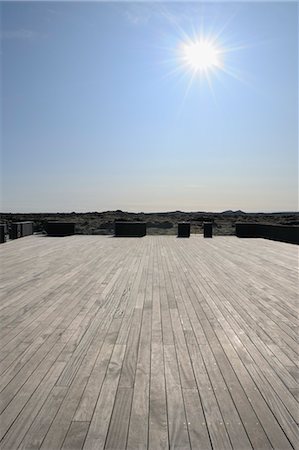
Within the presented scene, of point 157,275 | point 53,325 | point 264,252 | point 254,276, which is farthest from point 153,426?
point 264,252

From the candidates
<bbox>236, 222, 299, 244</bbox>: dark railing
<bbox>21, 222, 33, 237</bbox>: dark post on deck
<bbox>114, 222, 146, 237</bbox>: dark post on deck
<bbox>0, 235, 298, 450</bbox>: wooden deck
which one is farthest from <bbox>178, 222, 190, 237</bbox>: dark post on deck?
<bbox>0, 235, 298, 450</bbox>: wooden deck

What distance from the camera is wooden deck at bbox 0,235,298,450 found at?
1730mm

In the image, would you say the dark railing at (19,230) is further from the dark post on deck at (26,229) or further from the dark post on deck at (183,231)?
the dark post on deck at (183,231)

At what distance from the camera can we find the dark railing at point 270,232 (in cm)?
→ 1191

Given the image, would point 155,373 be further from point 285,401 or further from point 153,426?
point 285,401

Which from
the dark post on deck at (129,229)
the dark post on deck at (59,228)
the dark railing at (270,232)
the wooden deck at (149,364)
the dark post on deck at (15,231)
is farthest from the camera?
the dark post on deck at (59,228)

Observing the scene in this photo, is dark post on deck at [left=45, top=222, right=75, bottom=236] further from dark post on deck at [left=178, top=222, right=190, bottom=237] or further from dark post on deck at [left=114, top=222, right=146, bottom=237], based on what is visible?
dark post on deck at [left=178, top=222, right=190, bottom=237]

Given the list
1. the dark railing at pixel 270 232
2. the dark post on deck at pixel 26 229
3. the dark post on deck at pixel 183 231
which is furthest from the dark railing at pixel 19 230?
the dark railing at pixel 270 232

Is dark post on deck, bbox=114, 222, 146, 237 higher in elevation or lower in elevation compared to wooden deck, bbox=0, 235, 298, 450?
higher

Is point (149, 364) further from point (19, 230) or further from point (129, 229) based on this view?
point (19, 230)

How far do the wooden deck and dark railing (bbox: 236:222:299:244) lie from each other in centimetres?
693

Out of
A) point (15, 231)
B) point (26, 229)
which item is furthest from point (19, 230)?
point (26, 229)

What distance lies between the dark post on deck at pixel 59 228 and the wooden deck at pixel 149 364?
9681mm

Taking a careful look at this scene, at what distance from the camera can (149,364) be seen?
8.29ft
